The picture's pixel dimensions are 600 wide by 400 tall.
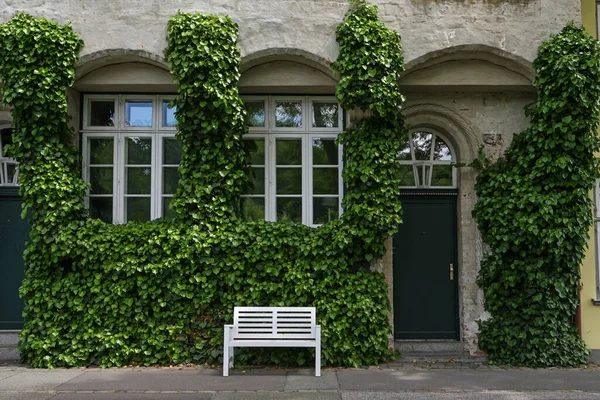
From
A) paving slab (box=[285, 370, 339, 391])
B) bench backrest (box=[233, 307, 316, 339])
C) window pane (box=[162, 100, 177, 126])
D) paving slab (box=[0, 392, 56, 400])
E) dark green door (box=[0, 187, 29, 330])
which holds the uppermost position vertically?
window pane (box=[162, 100, 177, 126])

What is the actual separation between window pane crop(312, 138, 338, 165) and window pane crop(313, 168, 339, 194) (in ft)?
0.42

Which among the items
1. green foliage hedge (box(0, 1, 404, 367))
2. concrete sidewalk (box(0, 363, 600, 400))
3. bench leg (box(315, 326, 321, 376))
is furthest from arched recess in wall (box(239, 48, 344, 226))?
concrete sidewalk (box(0, 363, 600, 400))

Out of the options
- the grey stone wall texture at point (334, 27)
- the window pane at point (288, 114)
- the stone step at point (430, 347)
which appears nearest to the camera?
the grey stone wall texture at point (334, 27)

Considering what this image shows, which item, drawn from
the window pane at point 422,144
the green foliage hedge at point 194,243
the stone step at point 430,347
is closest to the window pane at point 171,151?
the green foliage hedge at point 194,243

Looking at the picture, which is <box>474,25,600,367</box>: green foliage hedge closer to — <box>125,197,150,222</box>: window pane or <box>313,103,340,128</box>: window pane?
<box>313,103,340,128</box>: window pane

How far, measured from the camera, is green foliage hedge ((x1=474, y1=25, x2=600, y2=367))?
794cm

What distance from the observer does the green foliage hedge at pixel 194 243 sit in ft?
26.1

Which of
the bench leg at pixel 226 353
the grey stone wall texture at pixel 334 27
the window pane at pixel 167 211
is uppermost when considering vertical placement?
the grey stone wall texture at pixel 334 27

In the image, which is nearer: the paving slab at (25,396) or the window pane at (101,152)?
the paving slab at (25,396)

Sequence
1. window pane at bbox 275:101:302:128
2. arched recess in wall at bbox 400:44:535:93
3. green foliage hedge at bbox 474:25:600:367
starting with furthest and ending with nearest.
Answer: window pane at bbox 275:101:302:128 < arched recess in wall at bbox 400:44:535:93 < green foliage hedge at bbox 474:25:600:367

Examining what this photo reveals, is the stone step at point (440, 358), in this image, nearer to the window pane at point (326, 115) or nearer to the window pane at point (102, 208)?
the window pane at point (326, 115)

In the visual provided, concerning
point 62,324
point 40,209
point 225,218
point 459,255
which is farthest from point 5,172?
point 459,255

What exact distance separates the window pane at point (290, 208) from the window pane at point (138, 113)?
248cm

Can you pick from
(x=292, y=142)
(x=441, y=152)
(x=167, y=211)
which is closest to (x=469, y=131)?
(x=441, y=152)
